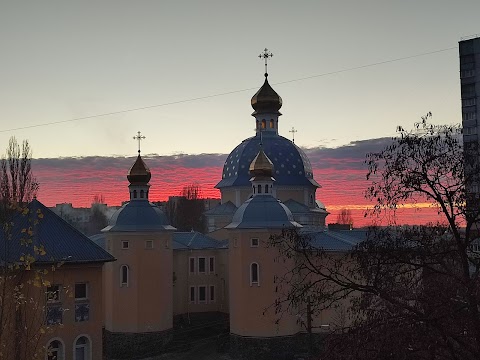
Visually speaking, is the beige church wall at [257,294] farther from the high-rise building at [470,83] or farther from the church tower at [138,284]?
the high-rise building at [470,83]

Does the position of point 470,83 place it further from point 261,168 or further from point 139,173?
point 139,173

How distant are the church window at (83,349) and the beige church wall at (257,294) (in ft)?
30.6

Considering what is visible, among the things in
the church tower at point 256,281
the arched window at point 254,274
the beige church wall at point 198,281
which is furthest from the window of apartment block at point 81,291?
the beige church wall at point 198,281

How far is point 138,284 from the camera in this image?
98.0 ft

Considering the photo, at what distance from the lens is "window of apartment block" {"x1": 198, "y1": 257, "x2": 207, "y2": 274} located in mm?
35844

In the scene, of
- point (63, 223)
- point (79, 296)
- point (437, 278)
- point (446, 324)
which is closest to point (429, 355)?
point (446, 324)

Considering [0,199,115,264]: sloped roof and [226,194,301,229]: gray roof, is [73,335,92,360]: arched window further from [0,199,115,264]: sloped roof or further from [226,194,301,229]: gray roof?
[226,194,301,229]: gray roof

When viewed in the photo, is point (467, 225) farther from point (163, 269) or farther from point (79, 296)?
point (163, 269)

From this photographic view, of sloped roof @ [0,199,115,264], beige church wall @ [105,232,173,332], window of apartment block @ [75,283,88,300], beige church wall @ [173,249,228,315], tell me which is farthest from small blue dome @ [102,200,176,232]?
window of apartment block @ [75,283,88,300]

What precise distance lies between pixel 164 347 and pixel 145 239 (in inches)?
215

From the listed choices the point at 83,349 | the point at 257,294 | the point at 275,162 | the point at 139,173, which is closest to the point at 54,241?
the point at 83,349

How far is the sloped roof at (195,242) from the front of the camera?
35844mm

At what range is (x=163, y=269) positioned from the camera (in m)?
30.8

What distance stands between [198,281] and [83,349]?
1576cm
